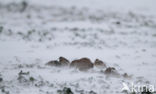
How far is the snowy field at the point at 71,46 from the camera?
5355 mm

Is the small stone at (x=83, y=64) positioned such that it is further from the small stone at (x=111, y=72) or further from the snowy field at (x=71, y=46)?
the small stone at (x=111, y=72)

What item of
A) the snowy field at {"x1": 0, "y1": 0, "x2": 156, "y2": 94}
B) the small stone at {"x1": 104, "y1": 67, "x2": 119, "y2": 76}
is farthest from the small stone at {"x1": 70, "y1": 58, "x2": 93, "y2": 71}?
the small stone at {"x1": 104, "y1": 67, "x2": 119, "y2": 76}

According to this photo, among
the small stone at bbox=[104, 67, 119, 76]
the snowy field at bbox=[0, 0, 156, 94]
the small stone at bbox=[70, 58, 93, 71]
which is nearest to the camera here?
the snowy field at bbox=[0, 0, 156, 94]

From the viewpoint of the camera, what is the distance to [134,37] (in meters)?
9.84

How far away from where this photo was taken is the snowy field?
536 cm

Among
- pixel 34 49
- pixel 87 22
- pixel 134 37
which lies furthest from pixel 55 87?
pixel 87 22

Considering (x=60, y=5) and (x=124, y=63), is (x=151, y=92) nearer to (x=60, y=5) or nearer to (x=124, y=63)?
(x=124, y=63)

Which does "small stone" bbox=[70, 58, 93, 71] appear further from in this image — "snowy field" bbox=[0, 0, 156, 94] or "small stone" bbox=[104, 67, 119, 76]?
"small stone" bbox=[104, 67, 119, 76]

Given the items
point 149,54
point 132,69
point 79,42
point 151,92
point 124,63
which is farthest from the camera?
point 79,42

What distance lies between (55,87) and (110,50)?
3340 mm

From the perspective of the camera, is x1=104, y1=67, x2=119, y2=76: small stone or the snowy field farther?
x1=104, y1=67, x2=119, y2=76: small stone

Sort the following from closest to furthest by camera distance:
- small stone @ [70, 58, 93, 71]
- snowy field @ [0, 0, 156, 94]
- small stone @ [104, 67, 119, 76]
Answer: snowy field @ [0, 0, 156, 94] < small stone @ [104, 67, 119, 76] < small stone @ [70, 58, 93, 71]

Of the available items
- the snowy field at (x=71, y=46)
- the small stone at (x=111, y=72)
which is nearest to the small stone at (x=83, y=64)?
the snowy field at (x=71, y=46)

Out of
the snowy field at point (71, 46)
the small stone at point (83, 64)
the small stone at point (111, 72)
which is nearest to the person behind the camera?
the snowy field at point (71, 46)
